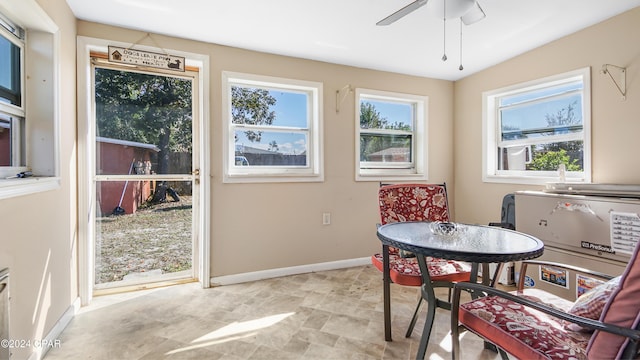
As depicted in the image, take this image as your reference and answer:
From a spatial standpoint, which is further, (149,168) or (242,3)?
(149,168)

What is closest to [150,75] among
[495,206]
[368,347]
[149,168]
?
[149,168]

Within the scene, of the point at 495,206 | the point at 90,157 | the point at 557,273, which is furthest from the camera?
the point at 495,206

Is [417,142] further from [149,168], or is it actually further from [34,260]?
[34,260]

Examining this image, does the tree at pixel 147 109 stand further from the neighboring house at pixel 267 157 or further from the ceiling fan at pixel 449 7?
the ceiling fan at pixel 449 7

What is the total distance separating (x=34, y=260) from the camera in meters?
1.69

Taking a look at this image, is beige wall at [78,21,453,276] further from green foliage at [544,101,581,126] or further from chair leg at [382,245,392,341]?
chair leg at [382,245,392,341]

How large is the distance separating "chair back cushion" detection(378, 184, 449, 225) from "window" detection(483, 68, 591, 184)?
1.32 m

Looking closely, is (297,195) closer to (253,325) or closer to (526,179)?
(253,325)

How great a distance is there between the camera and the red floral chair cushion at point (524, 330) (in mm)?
1068

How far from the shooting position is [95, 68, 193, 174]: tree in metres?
2.68

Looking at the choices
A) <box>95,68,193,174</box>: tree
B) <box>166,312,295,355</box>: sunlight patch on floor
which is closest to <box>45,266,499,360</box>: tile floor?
<box>166,312,295,355</box>: sunlight patch on floor

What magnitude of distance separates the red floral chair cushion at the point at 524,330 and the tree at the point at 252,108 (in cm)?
256

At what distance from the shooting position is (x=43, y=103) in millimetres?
1923

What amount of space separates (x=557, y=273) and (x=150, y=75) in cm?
401
